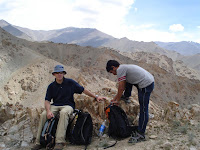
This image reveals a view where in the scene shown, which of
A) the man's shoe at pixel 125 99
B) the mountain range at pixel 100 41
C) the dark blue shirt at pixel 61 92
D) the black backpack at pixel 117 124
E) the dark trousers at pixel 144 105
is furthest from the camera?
the mountain range at pixel 100 41

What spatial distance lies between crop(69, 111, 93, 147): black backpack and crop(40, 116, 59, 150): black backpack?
455 mm

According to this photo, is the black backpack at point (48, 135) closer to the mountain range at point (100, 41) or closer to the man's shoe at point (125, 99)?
the man's shoe at point (125, 99)

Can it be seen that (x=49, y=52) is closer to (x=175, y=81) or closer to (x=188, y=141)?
(x=175, y=81)

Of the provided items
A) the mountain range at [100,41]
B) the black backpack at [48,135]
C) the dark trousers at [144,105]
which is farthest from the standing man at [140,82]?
the mountain range at [100,41]

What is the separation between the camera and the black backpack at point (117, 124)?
14.1ft

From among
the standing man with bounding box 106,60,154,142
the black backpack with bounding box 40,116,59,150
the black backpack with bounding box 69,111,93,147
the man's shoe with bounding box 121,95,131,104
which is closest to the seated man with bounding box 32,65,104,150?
the black backpack with bounding box 40,116,59,150

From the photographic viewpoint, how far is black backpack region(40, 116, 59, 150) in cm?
405

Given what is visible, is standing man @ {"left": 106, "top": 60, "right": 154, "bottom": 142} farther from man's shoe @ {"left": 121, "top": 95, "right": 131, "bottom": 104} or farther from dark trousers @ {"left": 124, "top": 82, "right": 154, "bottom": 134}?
man's shoe @ {"left": 121, "top": 95, "right": 131, "bottom": 104}

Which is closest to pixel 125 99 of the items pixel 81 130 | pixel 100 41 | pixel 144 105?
pixel 144 105

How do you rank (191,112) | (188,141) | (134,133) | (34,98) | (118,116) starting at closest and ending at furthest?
(188,141), (134,133), (118,116), (191,112), (34,98)

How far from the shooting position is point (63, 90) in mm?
4535

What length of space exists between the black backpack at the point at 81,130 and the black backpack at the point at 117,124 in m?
0.56

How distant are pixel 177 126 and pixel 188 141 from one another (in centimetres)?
102

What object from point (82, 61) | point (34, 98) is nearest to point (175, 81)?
point (82, 61)
